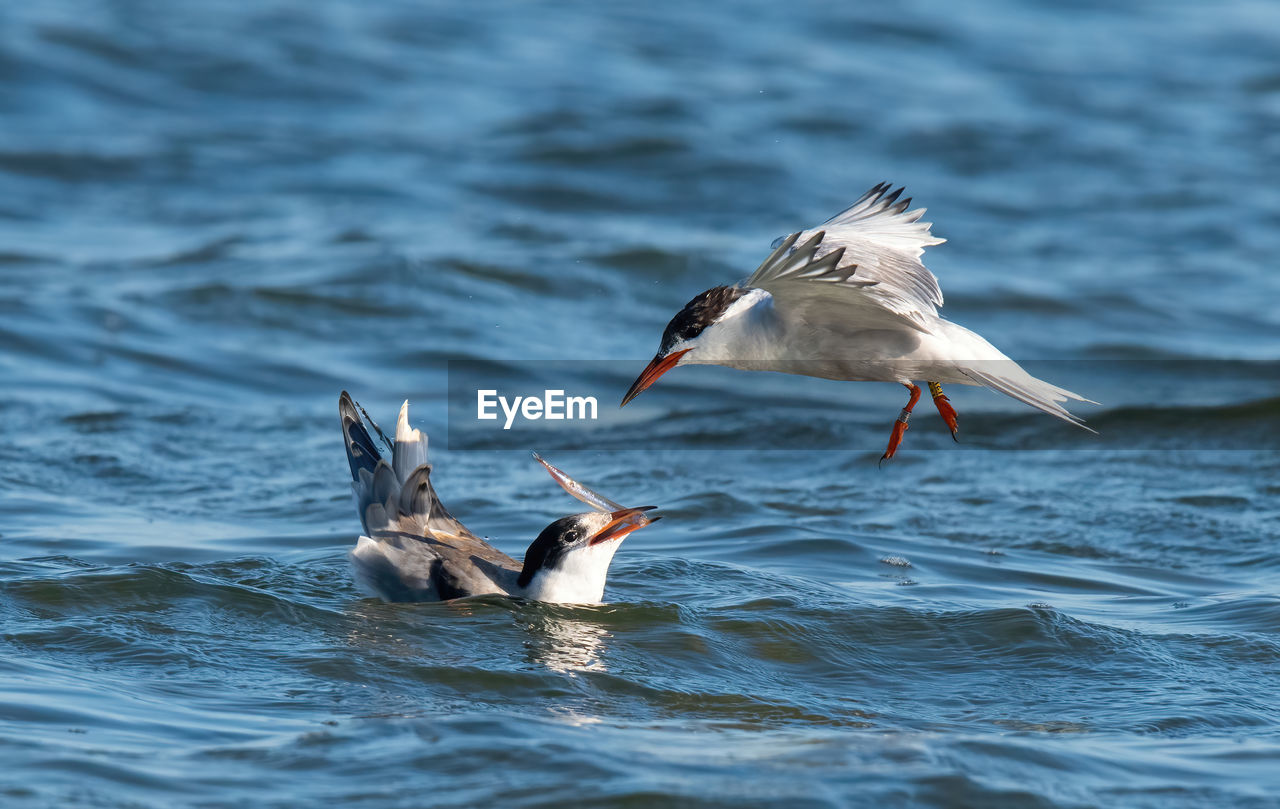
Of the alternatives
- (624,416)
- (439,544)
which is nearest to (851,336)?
(439,544)

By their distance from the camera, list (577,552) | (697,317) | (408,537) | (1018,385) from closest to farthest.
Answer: (1018,385), (697,317), (577,552), (408,537)

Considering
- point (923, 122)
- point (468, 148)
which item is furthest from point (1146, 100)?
point (468, 148)

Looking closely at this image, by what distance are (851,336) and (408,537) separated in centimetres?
194

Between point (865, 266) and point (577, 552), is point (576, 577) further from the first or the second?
point (865, 266)

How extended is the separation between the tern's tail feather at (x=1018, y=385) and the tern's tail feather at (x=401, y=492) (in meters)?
2.20

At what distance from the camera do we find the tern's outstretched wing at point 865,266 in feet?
16.5

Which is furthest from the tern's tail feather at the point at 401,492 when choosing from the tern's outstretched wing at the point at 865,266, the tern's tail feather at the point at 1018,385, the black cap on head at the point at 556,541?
the tern's tail feather at the point at 1018,385

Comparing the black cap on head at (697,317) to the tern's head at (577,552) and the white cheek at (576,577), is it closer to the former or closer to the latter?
the tern's head at (577,552)

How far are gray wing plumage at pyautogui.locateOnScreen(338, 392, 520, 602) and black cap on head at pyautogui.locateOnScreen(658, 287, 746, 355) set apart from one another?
1248 mm

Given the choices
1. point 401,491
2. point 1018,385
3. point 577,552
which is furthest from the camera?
point 401,491

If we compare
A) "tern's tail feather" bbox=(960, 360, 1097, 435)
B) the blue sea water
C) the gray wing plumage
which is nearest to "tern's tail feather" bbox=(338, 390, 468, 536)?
the gray wing plumage

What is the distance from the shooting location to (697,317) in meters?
5.61

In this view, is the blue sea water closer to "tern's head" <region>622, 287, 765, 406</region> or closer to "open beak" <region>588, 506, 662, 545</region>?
"open beak" <region>588, 506, 662, 545</region>

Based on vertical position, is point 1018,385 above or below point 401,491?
above
